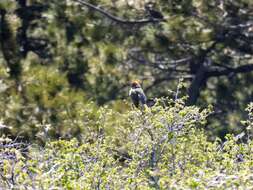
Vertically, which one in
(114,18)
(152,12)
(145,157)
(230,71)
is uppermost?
(145,157)

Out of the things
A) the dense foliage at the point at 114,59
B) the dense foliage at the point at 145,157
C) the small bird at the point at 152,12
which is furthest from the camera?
the small bird at the point at 152,12

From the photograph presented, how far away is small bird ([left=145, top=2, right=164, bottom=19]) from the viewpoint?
1248 centimetres

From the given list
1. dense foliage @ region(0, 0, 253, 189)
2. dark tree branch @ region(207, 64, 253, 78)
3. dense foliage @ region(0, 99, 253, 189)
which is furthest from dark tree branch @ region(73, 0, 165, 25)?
dense foliage @ region(0, 99, 253, 189)

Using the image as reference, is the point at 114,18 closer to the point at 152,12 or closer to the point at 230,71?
the point at 152,12

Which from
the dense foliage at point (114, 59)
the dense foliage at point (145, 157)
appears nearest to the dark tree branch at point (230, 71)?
the dense foliage at point (114, 59)

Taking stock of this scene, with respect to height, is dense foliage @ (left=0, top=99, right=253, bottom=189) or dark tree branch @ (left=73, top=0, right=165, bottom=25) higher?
dense foliage @ (left=0, top=99, right=253, bottom=189)

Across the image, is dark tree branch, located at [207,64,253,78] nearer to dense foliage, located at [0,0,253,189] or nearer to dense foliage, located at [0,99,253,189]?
dense foliage, located at [0,0,253,189]

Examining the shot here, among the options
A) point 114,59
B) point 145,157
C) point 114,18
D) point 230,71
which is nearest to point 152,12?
point 114,18

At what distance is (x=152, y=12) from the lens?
498 inches

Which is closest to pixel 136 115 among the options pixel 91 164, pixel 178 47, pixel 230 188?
pixel 91 164

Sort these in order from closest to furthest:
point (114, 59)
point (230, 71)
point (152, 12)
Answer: point (114, 59)
point (152, 12)
point (230, 71)

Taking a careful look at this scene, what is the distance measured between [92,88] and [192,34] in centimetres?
181

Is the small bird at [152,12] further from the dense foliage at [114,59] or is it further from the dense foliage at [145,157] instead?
the dense foliage at [145,157]

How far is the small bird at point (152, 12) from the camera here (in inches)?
491
